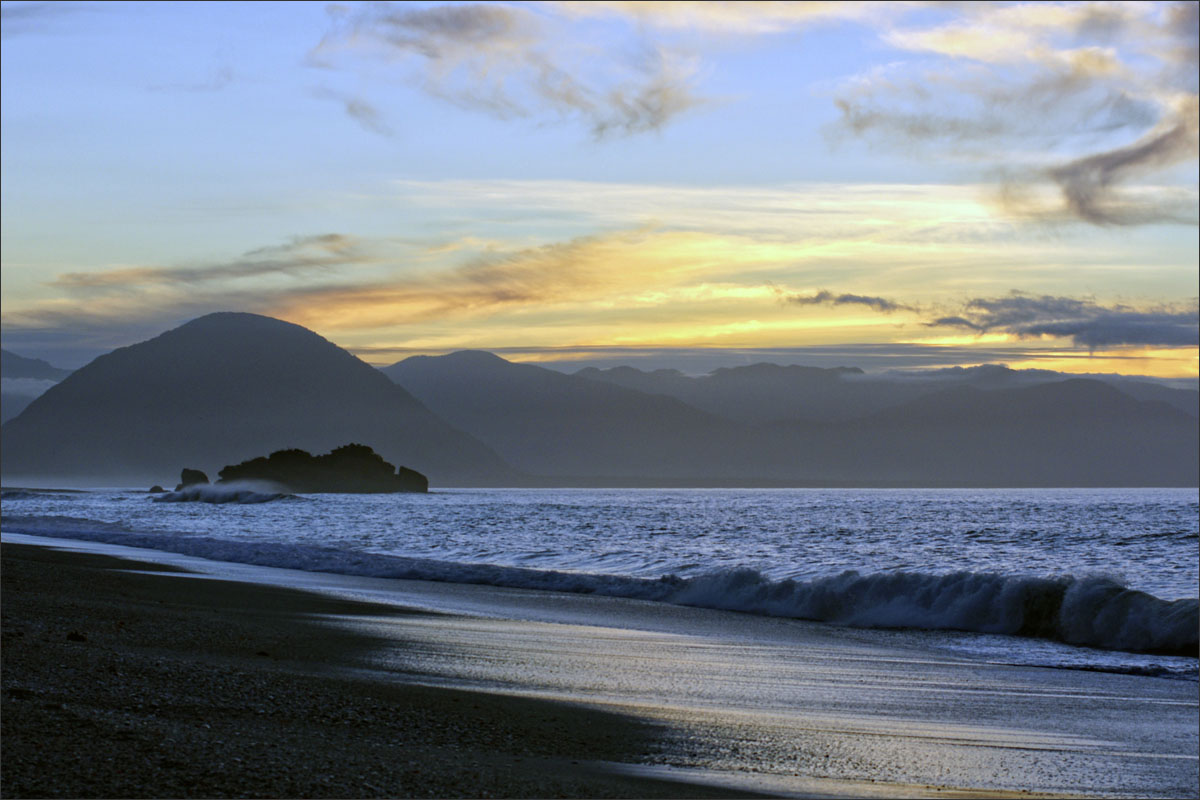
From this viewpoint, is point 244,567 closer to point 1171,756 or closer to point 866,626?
point 866,626

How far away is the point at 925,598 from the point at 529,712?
38.3ft

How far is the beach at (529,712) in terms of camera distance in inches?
244

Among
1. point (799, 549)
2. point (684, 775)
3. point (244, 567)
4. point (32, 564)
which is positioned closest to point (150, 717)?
point (684, 775)

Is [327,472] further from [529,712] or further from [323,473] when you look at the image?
[529,712]

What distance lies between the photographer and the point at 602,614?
17531 mm

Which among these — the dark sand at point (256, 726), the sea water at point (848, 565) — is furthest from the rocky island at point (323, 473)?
the dark sand at point (256, 726)

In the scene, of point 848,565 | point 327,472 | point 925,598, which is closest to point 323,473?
point 327,472

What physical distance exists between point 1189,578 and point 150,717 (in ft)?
82.7

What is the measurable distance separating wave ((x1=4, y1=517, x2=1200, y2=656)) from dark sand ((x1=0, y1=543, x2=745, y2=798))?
30.8 ft

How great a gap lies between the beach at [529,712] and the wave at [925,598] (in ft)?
8.94

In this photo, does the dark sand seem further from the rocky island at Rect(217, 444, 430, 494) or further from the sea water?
the rocky island at Rect(217, 444, 430, 494)

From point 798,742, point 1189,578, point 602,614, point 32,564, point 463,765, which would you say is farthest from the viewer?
point 1189,578

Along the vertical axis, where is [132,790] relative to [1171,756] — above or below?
above

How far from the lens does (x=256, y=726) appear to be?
281 inches
